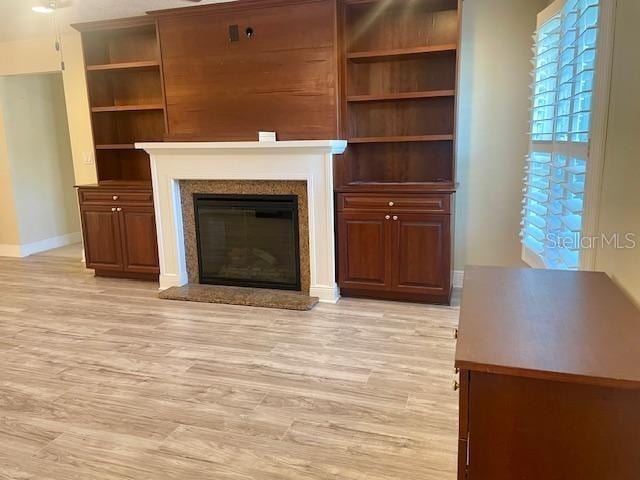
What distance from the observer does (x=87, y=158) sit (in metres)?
5.51

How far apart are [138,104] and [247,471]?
4139 millimetres

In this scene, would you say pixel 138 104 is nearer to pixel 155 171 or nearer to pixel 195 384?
pixel 155 171

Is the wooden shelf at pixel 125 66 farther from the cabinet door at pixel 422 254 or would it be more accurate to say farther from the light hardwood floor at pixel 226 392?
the cabinet door at pixel 422 254

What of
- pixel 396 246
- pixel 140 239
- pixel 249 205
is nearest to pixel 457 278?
pixel 396 246

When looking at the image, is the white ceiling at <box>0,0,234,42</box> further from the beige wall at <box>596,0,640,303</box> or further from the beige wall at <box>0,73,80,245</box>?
the beige wall at <box>596,0,640,303</box>

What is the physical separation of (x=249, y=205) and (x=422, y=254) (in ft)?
5.17

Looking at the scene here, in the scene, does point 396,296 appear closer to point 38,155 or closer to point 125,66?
point 125,66

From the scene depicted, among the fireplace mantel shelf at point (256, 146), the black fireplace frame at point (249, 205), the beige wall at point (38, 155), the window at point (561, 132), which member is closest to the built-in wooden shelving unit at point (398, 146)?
the fireplace mantel shelf at point (256, 146)

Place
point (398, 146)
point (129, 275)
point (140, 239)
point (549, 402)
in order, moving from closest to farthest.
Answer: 1. point (549, 402)
2. point (398, 146)
3. point (140, 239)
4. point (129, 275)

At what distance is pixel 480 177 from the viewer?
424cm

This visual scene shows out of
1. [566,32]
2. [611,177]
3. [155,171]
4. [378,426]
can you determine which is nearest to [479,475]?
[378,426]

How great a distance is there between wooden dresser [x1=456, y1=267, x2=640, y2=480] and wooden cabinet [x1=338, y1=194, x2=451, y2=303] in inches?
95.7

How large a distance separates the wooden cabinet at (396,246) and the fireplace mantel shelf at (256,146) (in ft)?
1.41

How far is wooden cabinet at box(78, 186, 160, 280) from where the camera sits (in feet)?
15.6
